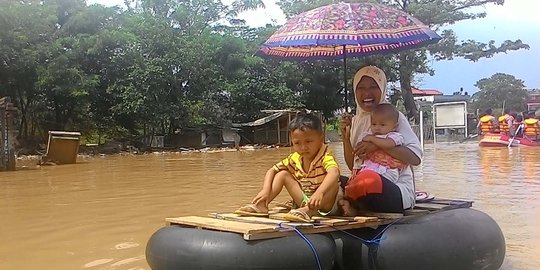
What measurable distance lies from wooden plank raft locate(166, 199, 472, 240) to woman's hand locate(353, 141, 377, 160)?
0.42 meters

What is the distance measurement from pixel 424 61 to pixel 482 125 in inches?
597

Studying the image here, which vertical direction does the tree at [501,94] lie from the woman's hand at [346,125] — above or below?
above

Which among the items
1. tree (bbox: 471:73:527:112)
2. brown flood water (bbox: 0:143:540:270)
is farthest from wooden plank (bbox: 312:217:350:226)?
tree (bbox: 471:73:527:112)

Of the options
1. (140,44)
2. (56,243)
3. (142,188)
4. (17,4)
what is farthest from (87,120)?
(56,243)

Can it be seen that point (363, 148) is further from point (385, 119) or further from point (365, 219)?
point (365, 219)

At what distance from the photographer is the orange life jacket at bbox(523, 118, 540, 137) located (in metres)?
22.9

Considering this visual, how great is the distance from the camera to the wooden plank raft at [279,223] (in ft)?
12.5

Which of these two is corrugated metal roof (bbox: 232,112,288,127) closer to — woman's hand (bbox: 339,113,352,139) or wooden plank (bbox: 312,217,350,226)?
woman's hand (bbox: 339,113,352,139)

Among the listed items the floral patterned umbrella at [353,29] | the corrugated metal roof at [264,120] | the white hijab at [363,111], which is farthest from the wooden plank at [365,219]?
the corrugated metal roof at [264,120]

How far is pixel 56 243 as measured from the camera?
6.11m

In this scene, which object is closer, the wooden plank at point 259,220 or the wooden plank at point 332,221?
the wooden plank at point 259,220

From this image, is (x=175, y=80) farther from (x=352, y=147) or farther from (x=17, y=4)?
(x=352, y=147)

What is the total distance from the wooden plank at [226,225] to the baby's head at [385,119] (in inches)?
A: 47.4

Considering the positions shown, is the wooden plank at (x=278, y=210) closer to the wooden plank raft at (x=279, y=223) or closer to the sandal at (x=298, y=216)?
the wooden plank raft at (x=279, y=223)
